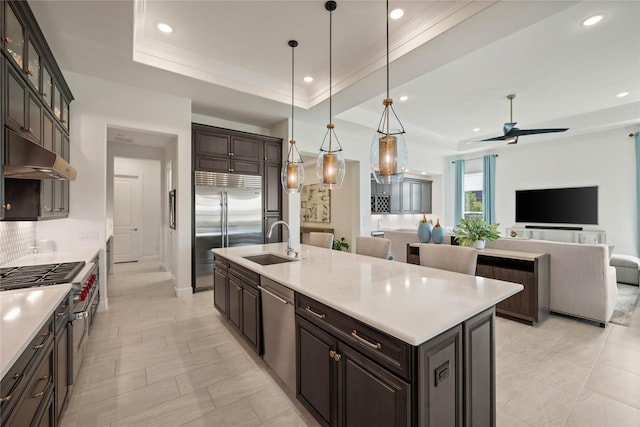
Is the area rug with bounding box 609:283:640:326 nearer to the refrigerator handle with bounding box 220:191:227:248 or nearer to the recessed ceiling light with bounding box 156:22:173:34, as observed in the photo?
the refrigerator handle with bounding box 220:191:227:248

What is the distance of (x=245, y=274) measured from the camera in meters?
2.58

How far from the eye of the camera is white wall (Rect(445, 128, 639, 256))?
5645 mm

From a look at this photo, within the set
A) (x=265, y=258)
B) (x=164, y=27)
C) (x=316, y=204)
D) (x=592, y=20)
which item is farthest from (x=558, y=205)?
(x=164, y=27)

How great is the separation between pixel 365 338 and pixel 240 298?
171cm

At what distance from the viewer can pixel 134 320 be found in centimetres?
341

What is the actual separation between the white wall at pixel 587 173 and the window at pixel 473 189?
2.20 feet

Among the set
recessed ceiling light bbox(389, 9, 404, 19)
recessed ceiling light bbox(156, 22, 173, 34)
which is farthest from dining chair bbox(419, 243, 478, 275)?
recessed ceiling light bbox(156, 22, 173, 34)

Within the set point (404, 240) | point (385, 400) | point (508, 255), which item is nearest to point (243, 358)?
point (385, 400)

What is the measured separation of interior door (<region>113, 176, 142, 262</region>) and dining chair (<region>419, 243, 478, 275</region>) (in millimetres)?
7440

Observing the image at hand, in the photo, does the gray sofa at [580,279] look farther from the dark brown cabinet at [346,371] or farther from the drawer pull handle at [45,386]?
the drawer pull handle at [45,386]

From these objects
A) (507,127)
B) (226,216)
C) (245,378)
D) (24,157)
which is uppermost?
(507,127)

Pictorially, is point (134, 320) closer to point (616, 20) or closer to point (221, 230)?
point (221, 230)

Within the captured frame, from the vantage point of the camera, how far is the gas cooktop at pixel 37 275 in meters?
1.80

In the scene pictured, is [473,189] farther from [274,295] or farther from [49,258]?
[49,258]
